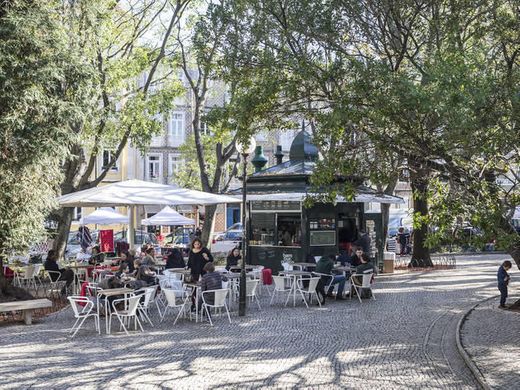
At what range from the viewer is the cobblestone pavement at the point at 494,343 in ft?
28.1

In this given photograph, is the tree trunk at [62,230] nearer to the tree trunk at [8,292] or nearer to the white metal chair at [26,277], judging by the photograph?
the white metal chair at [26,277]

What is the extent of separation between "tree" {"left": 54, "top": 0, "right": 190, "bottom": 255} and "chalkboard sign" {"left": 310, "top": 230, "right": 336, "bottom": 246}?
6.51 m

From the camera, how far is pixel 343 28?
43.1ft

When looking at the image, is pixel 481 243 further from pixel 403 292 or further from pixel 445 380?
pixel 403 292

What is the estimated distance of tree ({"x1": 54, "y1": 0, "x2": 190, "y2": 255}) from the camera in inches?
701

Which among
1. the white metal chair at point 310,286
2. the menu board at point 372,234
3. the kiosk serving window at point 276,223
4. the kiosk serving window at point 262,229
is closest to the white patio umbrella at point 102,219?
the kiosk serving window at point 262,229

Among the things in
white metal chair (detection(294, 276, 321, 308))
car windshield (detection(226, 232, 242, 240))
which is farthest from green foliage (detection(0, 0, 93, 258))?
car windshield (detection(226, 232, 242, 240))

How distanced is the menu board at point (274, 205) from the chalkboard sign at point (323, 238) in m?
1.00

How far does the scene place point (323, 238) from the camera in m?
20.6

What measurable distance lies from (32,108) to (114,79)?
7247 millimetres

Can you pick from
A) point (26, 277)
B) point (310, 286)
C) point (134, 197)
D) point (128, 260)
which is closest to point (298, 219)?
point (310, 286)

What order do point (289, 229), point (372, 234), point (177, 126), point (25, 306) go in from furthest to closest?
1. point (177, 126)
2. point (372, 234)
3. point (289, 229)
4. point (25, 306)

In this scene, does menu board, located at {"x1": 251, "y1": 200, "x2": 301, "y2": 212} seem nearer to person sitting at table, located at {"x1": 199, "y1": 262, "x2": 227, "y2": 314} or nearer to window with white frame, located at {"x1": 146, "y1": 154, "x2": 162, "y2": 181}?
person sitting at table, located at {"x1": 199, "y1": 262, "x2": 227, "y2": 314}

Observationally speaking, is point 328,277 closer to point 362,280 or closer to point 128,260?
point 362,280
